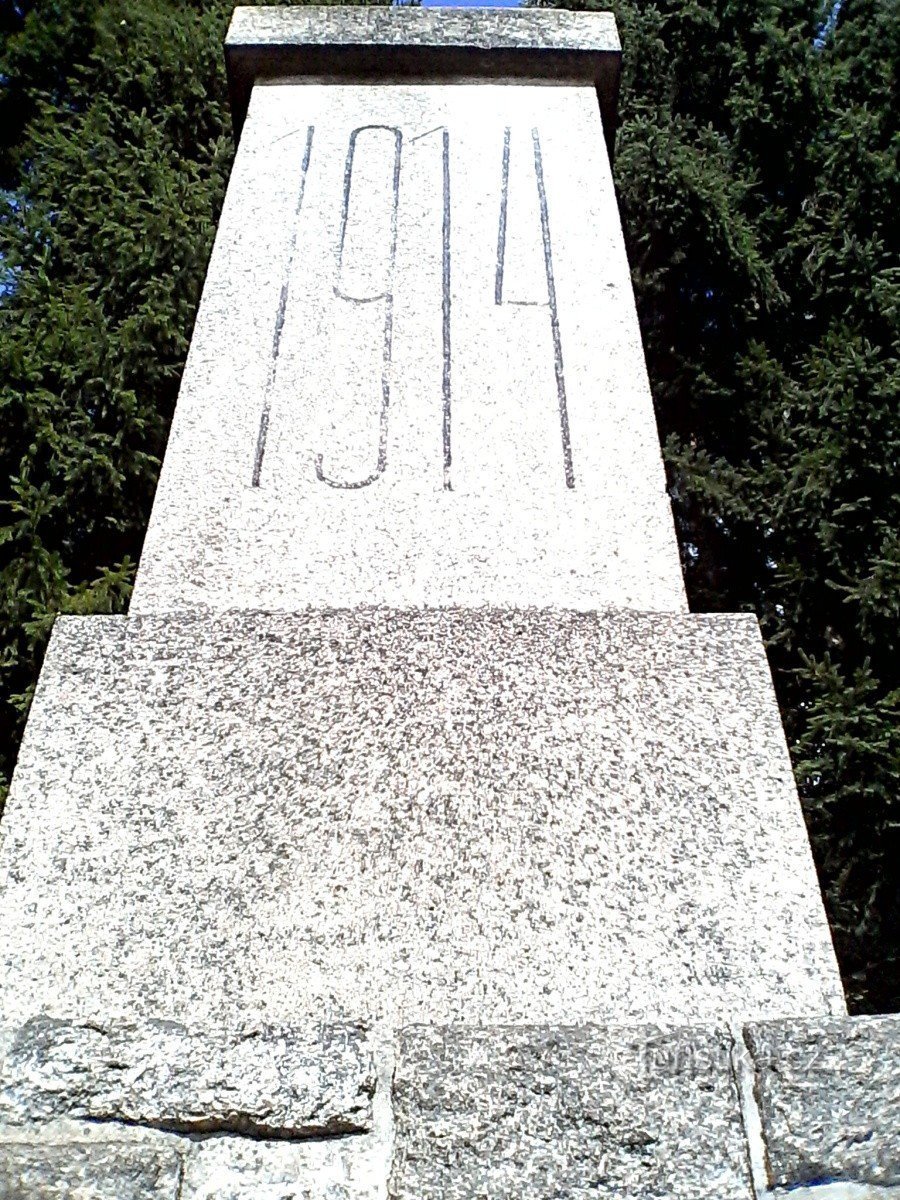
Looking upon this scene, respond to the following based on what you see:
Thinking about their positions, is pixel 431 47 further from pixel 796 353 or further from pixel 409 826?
pixel 796 353

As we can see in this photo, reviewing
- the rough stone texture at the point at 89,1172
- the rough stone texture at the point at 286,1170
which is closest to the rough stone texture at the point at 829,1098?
the rough stone texture at the point at 286,1170

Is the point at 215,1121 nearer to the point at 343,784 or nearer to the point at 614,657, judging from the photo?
the point at 343,784

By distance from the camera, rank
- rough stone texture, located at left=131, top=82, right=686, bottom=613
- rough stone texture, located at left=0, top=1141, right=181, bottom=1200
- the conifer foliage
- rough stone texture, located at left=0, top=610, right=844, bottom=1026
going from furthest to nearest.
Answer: the conifer foliage < rough stone texture, located at left=131, top=82, right=686, bottom=613 < rough stone texture, located at left=0, top=610, right=844, bottom=1026 < rough stone texture, located at left=0, top=1141, right=181, bottom=1200

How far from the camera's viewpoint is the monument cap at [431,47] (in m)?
2.90

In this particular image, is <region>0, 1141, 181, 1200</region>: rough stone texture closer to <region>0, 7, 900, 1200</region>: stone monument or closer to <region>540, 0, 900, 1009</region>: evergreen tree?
<region>0, 7, 900, 1200</region>: stone monument

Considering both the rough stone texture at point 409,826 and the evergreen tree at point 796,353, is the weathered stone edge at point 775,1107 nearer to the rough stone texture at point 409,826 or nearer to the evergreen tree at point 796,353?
the rough stone texture at point 409,826

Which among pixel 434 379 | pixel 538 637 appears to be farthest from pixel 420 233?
pixel 538 637

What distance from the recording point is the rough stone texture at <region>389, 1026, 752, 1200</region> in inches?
45.5

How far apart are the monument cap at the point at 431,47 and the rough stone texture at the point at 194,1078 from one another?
2344 millimetres

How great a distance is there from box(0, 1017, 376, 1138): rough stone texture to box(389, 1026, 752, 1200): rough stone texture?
6cm

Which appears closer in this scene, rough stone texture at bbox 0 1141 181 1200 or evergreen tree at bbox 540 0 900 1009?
rough stone texture at bbox 0 1141 181 1200

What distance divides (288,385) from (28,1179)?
1.40 meters

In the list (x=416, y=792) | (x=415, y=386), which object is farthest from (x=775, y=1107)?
(x=415, y=386)

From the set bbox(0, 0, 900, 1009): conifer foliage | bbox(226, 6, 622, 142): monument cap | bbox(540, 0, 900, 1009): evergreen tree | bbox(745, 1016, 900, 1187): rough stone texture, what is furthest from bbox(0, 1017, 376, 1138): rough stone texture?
bbox(540, 0, 900, 1009): evergreen tree
